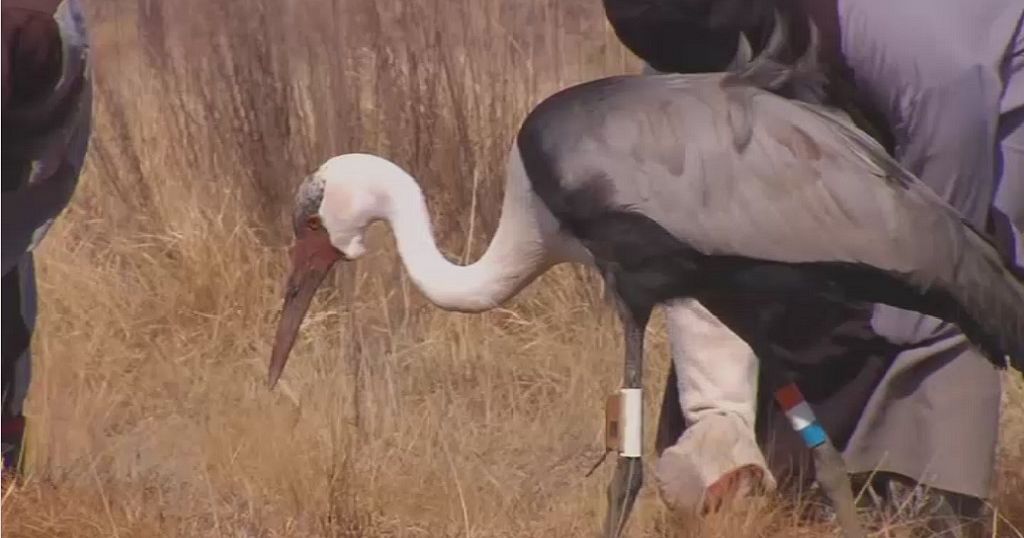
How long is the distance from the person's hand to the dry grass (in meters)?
0.81

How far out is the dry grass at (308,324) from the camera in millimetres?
4477

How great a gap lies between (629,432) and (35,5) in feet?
4.80

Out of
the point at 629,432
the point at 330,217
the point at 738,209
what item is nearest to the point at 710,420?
the point at 629,432

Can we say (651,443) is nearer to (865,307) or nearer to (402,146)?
(865,307)

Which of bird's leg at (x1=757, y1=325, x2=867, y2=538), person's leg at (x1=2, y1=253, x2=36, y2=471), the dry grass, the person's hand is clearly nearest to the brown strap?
the person's hand

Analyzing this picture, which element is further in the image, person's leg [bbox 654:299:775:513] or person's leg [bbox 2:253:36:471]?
person's leg [bbox 2:253:36:471]

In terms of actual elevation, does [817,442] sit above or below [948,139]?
below

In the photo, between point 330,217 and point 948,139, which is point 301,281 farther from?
point 948,139

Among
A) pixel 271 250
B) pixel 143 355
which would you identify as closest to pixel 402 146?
pixel 271 250

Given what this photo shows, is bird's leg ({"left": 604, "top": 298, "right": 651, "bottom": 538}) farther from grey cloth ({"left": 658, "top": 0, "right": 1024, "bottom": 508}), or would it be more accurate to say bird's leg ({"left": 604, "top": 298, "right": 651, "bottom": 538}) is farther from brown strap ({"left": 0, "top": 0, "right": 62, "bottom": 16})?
brown strap ({"left": 0, "top": 0, "right": 62, "bottom": 16})

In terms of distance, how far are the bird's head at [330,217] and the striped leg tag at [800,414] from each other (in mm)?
942

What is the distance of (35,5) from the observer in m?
4.21

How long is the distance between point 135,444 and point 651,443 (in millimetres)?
1247

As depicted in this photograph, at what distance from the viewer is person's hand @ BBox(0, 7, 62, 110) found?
13.7ft
